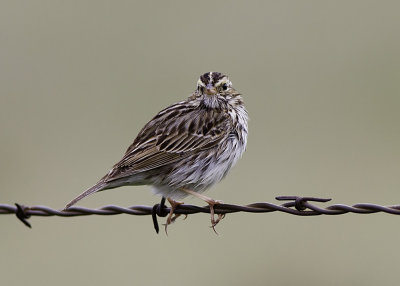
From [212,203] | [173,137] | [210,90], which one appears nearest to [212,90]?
[210,90]

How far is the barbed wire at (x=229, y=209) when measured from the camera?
6469 mm

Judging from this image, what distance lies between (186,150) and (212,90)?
80 cm

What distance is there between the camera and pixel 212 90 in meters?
9.11

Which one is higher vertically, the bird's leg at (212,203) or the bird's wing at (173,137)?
the bird's wing at (173,137)

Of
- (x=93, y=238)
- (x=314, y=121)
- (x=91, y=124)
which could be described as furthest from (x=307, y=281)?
(x=91, y=124)

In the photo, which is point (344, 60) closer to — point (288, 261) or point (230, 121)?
point (288, 261)

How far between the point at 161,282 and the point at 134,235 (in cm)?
107

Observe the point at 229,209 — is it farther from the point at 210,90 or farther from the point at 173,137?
the point at 210,90

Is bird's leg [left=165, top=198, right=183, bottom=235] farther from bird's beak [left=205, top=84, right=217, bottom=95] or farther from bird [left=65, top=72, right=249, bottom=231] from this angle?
bird's beak [left=205, top=84, right=217, bottom=95]

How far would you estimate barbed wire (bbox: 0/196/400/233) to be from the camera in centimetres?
647

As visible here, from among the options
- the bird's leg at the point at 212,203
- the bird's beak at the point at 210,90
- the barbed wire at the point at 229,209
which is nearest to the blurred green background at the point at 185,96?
the bird's leg at the point at 212,203

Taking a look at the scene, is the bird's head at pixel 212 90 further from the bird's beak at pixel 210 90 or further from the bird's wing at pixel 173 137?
the bird's wing at pixel 173 137

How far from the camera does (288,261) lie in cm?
1149

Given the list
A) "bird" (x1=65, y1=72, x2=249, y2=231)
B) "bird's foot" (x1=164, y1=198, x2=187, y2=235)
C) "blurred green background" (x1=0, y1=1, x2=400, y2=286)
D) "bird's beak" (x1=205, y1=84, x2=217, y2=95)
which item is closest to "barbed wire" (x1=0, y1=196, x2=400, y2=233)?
"bird's foot" (x1=164, y1=198, x2=187, y2=235)
